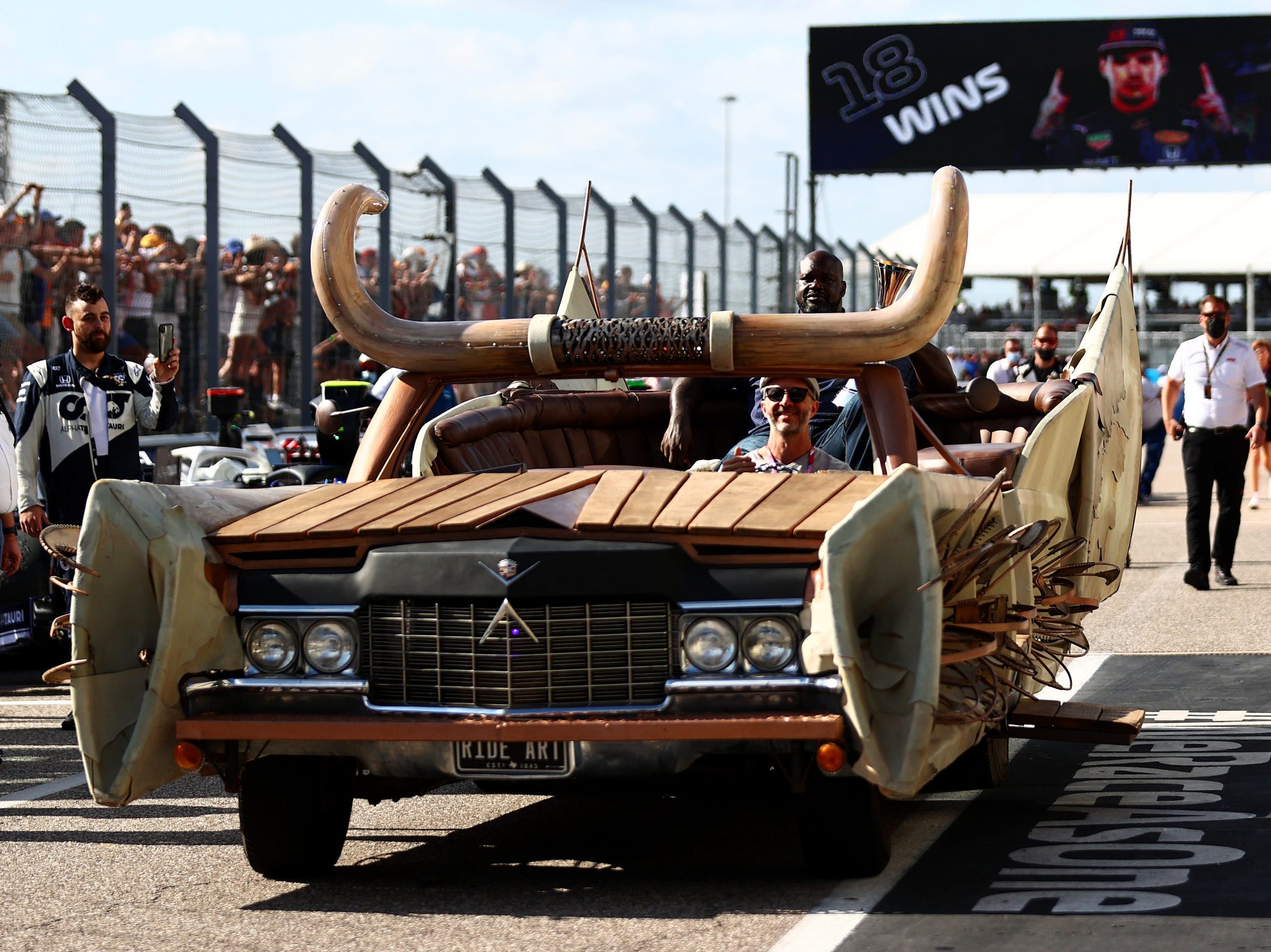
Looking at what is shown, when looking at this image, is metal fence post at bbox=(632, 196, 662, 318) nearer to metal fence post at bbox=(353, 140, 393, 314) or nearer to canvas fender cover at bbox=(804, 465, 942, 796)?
metal fence post at bbox=(353, 140, 393, 314)

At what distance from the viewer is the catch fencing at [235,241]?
634 inches

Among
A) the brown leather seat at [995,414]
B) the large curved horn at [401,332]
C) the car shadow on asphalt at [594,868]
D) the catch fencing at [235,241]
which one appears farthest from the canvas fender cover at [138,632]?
the catch fencing at [235,241]

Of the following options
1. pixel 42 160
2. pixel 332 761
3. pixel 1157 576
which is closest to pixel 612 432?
pixel 332 761

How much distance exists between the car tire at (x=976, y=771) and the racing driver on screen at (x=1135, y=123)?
32.2 meters

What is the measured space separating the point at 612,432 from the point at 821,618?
10.7 feet

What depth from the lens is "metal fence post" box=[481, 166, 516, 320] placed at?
26.4 meters

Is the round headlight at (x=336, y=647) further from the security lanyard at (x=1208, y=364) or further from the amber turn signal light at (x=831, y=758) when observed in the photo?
the security lanyard at (x=1208, y=364)

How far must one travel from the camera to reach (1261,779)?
736cm

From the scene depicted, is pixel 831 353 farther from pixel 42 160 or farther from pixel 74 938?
pixel 42 160

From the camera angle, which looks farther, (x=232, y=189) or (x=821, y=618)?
(x=232, y=189)

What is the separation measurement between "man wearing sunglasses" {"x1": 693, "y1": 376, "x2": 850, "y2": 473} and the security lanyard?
8.04 m

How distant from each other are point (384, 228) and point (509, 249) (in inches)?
131

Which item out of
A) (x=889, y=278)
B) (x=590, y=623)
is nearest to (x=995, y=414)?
(x=889, y=278)

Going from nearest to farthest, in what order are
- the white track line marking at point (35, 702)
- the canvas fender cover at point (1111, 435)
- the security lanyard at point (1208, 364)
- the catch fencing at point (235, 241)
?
the canvas fender cover at point (1111, 435)
the white track line marking at point (35, 702)
the security lanyard at point (1208, 364)
the catch fencing at point (235, 241)
